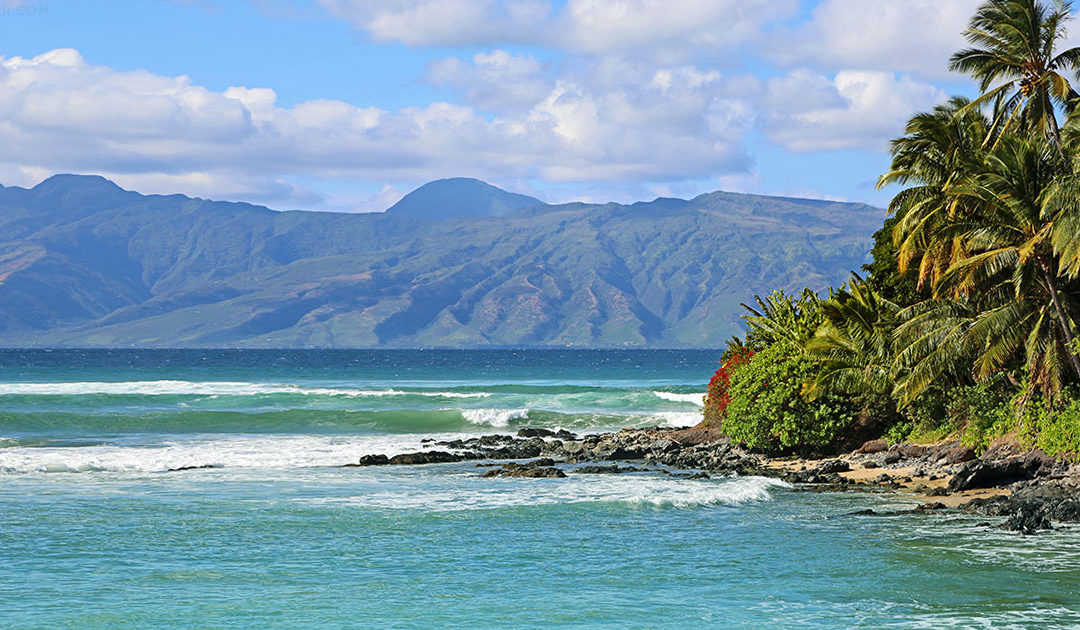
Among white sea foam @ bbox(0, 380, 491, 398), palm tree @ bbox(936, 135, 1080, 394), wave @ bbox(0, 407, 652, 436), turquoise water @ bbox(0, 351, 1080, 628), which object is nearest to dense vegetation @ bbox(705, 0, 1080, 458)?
palm tree @ bbox(936, 135, 1080, 394)

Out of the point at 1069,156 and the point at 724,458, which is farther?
the point at 724,458

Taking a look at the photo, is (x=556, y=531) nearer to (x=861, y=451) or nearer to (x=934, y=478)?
(x=934, y=478)

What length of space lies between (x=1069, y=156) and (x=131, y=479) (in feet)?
75.4

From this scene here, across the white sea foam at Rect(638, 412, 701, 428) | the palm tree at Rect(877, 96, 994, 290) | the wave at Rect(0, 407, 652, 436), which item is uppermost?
the palm tree at Rect(877, 96, 994, 290)

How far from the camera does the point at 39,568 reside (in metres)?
16.3

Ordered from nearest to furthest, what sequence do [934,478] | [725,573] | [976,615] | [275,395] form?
[976,615], [725,573], [934,478], [275,395]

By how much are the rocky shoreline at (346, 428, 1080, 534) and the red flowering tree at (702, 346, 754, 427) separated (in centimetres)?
75

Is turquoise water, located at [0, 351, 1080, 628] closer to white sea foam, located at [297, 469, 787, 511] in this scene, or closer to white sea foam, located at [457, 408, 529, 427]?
white sea foam, located at [297, 469, 787, 511]

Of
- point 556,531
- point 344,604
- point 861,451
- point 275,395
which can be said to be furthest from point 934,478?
point 275,395

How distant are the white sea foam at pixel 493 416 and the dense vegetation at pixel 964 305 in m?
16.3

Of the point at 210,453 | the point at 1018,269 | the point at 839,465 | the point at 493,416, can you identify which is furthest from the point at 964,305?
the point at 493,416

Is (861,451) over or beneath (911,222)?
beneath

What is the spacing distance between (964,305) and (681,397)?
130 ft

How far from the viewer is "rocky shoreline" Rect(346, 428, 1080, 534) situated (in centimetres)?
2144
